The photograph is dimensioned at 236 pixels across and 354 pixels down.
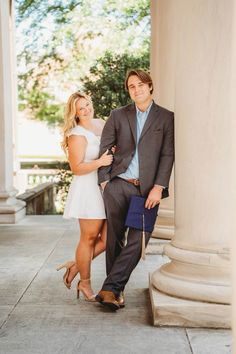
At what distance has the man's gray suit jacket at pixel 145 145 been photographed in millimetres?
6148

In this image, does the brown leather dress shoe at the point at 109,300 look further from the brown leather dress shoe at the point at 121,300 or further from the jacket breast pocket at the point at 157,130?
the jacket breast pocket at the point at 157,130

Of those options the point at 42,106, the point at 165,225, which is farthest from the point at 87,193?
the point at 42,106

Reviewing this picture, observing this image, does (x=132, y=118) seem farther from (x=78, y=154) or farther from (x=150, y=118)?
(x=78, y=154)

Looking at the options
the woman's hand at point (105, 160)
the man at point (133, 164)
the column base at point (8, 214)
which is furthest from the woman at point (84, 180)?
the column base at point (8, 214)

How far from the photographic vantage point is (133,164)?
20.5 feet

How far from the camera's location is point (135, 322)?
5.82 metres

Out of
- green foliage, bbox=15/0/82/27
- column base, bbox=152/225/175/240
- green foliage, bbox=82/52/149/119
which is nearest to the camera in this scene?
column base, bbox=152/225/175/240

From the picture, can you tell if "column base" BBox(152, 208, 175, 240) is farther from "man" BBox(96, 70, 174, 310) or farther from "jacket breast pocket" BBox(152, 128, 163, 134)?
"jacket breast pocket" BBox(152, 128, 163, 134)

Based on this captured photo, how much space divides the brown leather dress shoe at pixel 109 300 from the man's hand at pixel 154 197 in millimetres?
969

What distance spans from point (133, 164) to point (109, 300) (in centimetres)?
140

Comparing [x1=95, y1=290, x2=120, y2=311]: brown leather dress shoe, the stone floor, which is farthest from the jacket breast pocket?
the stone floor

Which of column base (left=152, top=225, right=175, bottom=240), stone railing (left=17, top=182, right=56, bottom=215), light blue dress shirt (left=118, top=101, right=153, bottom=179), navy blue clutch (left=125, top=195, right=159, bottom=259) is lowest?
stone railing (left=17, top=182, right=56, bottom=215)

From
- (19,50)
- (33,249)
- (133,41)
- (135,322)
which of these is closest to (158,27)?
(33,249)

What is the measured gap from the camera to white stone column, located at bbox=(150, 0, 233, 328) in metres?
5.66
